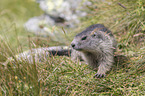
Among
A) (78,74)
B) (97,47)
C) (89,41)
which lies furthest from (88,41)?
(78,74)

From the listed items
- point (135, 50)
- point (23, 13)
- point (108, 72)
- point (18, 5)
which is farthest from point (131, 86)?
point (18, 5)

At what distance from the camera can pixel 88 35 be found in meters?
3.26

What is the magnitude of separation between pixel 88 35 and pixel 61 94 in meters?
1.20

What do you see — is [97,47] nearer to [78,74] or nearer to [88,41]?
[88,41]

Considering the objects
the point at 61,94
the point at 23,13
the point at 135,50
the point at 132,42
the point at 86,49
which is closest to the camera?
the point at 61,94

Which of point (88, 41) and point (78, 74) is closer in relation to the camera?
point (78, 74)

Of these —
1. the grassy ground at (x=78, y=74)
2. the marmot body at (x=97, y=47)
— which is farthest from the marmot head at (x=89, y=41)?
the grassy ground at (x=78, y=74)

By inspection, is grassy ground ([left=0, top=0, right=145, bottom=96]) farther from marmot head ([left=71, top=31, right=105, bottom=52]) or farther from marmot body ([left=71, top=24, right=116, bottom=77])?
marmot head ([left=71, top=31, right=105, bottom=52])

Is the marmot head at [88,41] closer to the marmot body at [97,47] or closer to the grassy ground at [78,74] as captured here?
the marmot body at [97,47]

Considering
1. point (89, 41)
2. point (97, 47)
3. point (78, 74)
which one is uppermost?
point (89, 41)

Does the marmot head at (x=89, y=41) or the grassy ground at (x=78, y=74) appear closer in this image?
the grassy ground at (x=78, y=74)

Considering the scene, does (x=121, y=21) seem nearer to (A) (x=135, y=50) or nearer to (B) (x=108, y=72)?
(A) (x=135, y=50)

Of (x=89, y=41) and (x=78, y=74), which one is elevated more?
(x=89, y=41)

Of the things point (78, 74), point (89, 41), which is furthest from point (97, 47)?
point (78, 74)
